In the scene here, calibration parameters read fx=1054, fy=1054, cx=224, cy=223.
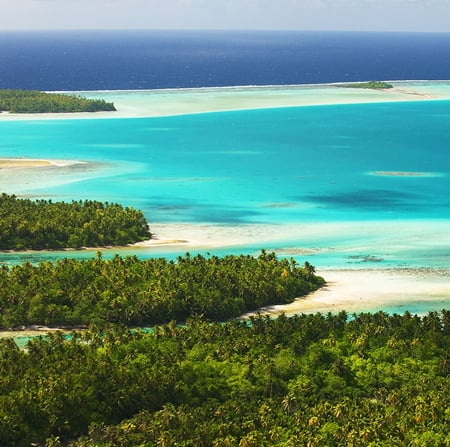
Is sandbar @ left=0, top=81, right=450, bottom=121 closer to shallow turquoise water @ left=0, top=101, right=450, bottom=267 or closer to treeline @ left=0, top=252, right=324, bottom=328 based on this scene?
shallow turquoise water @ left=0, top=101, right=450, bottom=267

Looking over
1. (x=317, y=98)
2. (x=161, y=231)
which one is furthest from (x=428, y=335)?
(x=317, y=98)

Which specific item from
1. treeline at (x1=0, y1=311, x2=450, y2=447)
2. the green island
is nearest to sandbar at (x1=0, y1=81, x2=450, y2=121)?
the green island

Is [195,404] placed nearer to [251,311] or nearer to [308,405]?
[308,405]

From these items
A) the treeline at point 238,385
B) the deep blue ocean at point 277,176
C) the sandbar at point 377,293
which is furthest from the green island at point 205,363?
the deep blue ocean at point 277,176

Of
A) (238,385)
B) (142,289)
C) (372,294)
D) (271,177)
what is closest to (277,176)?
(271,177)

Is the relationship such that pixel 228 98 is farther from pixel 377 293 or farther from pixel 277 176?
pixel 377 293

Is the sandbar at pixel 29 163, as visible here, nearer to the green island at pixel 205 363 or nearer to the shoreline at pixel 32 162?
the shoreline at pixel 32 162
